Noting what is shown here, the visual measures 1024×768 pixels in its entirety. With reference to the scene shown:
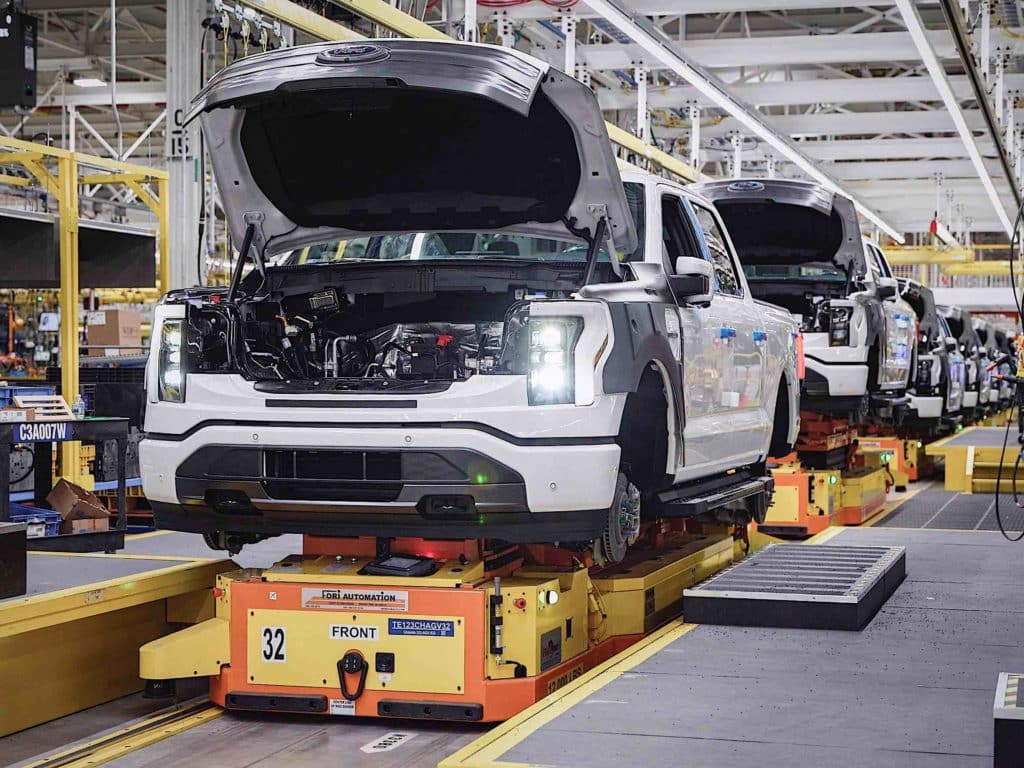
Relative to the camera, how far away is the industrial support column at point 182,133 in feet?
38.1

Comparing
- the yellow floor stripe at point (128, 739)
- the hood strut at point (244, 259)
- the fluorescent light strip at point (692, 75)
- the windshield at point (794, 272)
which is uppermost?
the fluorescent light strip at point (692, 75)

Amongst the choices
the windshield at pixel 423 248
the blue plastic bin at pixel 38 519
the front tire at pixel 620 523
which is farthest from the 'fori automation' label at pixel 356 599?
the blue plastic bin at pixel 38 519

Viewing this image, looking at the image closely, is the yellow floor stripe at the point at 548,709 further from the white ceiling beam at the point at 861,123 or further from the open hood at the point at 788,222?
the white ceiling beam at the point at 861,123

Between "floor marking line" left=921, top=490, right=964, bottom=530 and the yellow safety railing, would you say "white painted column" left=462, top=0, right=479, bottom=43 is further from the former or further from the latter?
"floor marking line" left=921, top=490, right=964, bottom=530

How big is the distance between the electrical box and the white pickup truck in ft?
12.7

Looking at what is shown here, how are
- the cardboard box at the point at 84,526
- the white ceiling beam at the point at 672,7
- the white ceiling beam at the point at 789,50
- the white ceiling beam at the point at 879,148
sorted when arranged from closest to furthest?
the cardboard box at the point at 84,526
the white ceiling beam at the point at 672,7
the white ceiling beam at the point at 789,50
the white ceiling beam at the point at 879,148

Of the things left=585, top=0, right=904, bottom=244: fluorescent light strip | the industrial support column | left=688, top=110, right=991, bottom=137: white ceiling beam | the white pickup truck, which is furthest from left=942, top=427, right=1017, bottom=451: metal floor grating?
the white pickup truck

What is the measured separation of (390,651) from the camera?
4805 mm

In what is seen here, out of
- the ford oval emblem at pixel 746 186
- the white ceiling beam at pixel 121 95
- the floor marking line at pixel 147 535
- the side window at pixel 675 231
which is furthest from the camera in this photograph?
the white ceiling beam at pixel 121 95

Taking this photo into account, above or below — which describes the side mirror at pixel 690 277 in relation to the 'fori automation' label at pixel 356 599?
above

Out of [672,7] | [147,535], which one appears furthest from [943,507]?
[147,535]

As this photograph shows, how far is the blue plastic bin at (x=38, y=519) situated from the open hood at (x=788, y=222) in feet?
15.0

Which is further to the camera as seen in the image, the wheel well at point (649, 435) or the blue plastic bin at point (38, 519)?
the blue plastic bin at point (38, 519)

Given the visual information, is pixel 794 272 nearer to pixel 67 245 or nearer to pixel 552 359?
pixel 67 245
